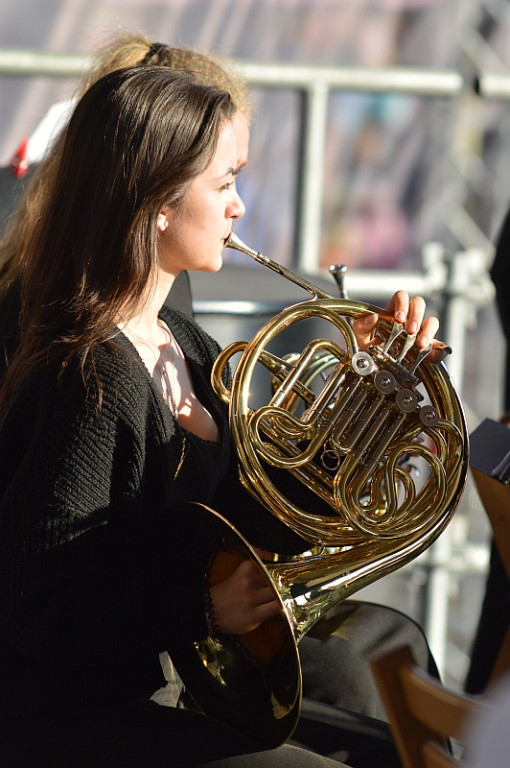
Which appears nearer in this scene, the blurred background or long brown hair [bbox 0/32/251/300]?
Answer: long brown hair [bbox 0/32/251/300]

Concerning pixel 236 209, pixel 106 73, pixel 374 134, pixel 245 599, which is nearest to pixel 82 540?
pixel 245 599

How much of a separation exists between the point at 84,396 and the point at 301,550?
1.56 ft

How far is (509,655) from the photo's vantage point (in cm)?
172

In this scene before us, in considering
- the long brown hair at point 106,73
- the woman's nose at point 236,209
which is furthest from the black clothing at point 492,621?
the woman's nose at point 236,209

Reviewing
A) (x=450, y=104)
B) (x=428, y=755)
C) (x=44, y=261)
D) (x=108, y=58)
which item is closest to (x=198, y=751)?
(x=428, y=755)

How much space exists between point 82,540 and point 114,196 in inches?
17.9

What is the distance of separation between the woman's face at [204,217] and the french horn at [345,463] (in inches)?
2.1

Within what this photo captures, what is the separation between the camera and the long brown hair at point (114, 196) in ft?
4.38

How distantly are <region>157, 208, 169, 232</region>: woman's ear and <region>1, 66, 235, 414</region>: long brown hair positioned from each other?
0.01 m

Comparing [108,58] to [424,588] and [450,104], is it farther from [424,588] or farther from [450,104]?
[424,588]

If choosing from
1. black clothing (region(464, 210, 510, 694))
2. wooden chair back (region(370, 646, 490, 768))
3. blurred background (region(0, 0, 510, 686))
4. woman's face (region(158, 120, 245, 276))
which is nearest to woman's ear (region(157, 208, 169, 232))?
woman's face (region(158, 120, 245, 276))

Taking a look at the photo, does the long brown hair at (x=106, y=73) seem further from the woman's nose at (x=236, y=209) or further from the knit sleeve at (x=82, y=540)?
the knit sleeve at (x=82, y=540)

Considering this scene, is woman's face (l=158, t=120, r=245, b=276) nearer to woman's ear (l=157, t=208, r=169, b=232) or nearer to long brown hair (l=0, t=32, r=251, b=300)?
woman's ear (l=157, t=208, r=169, b=232)

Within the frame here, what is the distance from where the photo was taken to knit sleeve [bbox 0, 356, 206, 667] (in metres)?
1.19
